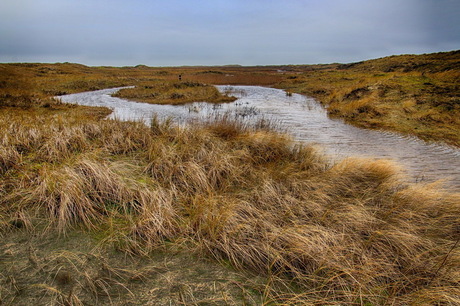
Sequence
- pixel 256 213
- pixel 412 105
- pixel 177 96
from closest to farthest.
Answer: pixel 256 213 → pixel 412 105 → pixel 177 96

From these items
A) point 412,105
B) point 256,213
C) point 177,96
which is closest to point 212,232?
point 256,213

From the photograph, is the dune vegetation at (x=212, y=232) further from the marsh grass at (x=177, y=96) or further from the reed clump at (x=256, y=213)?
the marsh grass at (x=177, y=96)

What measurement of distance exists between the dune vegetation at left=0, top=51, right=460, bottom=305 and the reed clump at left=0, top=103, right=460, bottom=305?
0.02 metres

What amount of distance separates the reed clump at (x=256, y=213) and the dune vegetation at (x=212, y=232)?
0.02 meters

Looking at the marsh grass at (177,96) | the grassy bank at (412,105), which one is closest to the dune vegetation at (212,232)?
the grassy bank at (412,105)

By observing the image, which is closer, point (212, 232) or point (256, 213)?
point (212, 232)

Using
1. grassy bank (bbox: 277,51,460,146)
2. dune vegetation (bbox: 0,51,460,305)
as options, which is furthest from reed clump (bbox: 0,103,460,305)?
grassy bank (bbox: 277,51,460,146)

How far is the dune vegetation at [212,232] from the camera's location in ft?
8.75

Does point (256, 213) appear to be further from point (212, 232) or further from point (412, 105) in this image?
point (412, 105)

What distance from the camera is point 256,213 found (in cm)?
410

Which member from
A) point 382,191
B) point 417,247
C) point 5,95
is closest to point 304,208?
point 417,247

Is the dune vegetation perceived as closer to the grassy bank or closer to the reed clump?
the reed clump

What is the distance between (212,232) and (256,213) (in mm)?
912

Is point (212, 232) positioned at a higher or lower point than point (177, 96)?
lower
